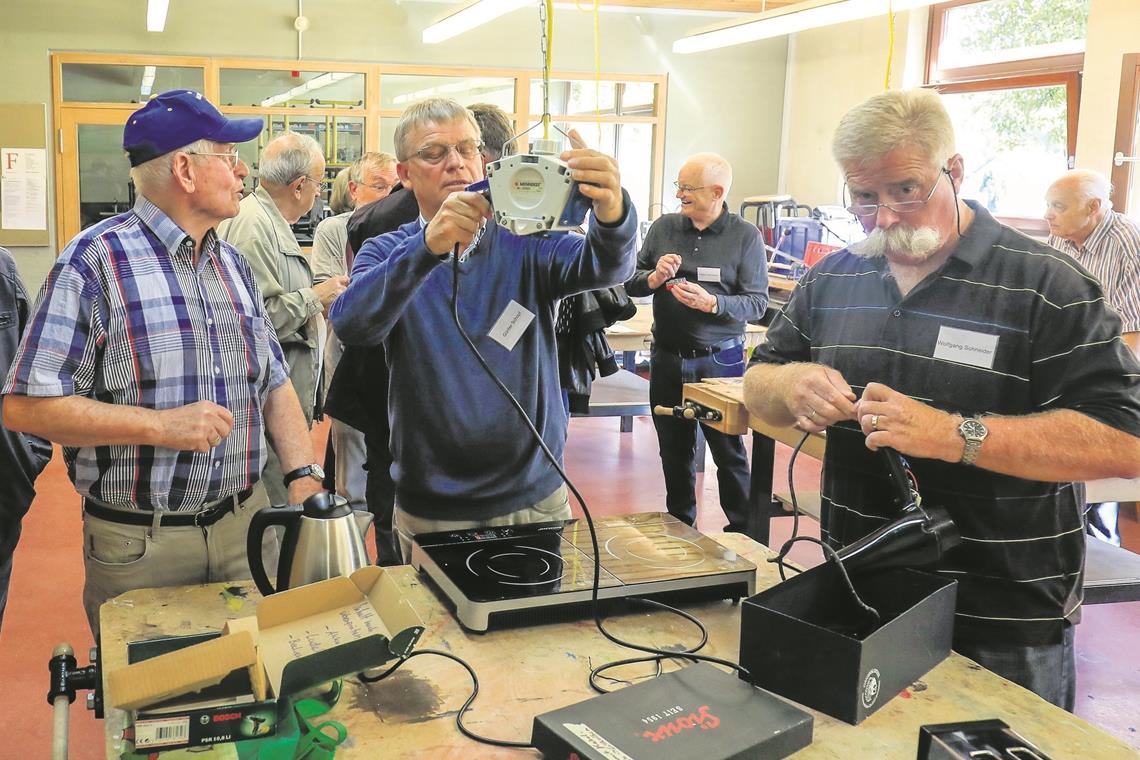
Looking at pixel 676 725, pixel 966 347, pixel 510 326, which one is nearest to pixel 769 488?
pixel 510 326

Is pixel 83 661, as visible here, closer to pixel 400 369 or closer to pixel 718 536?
pixel 400 369

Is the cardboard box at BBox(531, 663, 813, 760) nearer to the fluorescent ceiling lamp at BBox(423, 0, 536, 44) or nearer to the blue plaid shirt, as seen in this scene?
the blue plaid shirt

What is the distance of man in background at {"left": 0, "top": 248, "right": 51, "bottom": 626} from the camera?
7.20 feet

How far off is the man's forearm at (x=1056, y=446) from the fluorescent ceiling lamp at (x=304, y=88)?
334 inches

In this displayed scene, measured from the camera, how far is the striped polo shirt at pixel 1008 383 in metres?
1.50

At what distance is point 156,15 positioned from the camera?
26.0 ft

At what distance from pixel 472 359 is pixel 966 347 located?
2.96ft

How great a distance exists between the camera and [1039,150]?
22.7ft

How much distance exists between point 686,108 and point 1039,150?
3752 millimetres

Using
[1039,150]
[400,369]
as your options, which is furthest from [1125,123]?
[400,369]

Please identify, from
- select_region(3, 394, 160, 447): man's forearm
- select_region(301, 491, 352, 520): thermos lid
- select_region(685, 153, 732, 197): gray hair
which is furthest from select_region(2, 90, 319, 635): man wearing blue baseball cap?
select_region(685, 153, 732, 197): gray hair

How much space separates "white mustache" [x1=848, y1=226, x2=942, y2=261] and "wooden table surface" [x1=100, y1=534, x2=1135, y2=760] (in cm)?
68

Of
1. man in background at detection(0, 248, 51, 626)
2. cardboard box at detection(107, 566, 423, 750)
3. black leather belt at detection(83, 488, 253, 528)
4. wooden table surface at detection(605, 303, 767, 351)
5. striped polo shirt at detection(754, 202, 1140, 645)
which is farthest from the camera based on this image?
wooden table surface at detection(605, 303, 767, 351)

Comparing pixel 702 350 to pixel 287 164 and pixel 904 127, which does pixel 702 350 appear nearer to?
pixel 287 164
